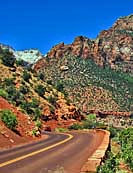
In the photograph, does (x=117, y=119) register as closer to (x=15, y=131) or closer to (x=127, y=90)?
(x=127, y=90)

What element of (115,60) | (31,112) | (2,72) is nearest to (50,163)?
(31,112)

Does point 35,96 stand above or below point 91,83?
below

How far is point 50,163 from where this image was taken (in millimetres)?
14500

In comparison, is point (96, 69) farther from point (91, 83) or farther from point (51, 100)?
point (51, 100)

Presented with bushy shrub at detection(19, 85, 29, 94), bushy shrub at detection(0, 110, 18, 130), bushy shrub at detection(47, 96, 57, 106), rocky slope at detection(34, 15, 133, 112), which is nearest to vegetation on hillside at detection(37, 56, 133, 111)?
rocky slope at detection(34, 15, 133, 112)

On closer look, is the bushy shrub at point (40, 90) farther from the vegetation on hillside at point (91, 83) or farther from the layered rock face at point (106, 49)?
the layered rock face at point (106, 49)

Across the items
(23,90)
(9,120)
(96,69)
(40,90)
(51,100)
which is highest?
(96,69)

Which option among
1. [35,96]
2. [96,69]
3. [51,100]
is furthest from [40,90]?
[96,69]

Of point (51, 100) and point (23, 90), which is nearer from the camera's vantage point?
point (23, 90)

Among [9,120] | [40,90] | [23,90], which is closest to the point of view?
[9,120]

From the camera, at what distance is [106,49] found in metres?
162

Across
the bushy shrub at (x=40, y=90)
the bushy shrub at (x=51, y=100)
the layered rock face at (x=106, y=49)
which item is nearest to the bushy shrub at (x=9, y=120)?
the bushy shrub at (x=51, y=100)

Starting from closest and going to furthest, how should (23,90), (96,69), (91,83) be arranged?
(23,90)
(91,83)
(96,69)

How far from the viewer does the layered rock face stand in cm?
14875
